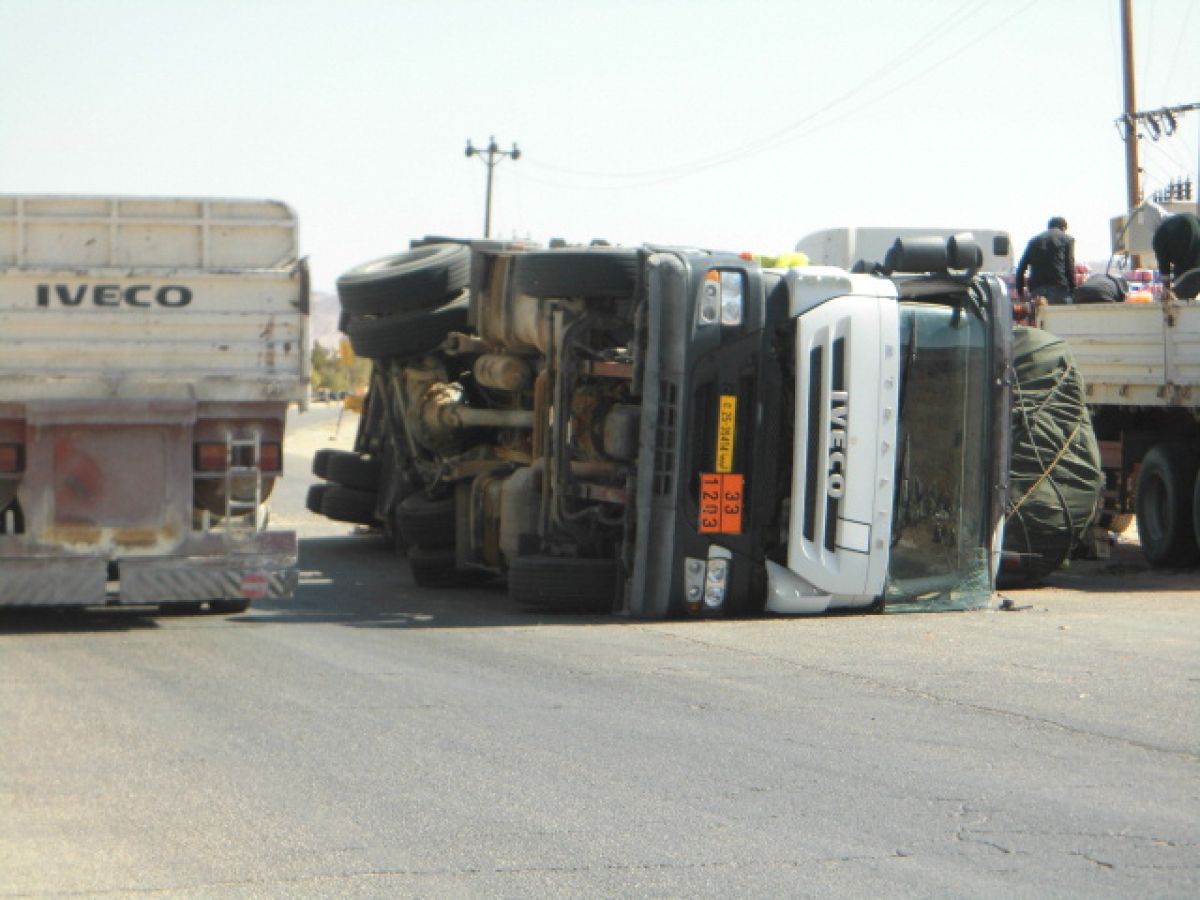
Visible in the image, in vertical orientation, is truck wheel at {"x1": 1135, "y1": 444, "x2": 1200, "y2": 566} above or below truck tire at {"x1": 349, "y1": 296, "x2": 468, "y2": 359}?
below

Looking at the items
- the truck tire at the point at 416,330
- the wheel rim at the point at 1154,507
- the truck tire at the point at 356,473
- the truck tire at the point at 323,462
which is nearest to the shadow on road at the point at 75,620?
the truck tire at the point at 416,330

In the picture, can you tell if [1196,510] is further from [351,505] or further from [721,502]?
[351,505]

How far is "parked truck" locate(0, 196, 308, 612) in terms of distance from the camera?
1054cm

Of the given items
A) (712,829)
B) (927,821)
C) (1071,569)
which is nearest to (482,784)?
(712,829)

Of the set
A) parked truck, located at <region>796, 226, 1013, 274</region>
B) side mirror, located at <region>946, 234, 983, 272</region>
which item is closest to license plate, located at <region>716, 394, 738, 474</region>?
side mirror, located at <region>946, 234, 983, 272</region>

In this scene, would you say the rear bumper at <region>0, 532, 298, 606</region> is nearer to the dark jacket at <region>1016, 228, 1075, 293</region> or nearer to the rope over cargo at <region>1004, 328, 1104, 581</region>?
the rope over cargo at <region>1004, 328, 1104, 581</region>

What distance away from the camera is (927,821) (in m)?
6.10

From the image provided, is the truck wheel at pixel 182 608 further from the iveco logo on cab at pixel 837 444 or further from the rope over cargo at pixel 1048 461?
the rope over cargo at pixel 1048 461

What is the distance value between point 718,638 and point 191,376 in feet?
11.3

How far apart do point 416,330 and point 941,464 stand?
14.9ft

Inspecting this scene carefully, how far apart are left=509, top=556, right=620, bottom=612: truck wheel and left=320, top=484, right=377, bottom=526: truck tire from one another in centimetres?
523

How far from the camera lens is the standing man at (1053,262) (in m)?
17.4

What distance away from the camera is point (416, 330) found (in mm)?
14383

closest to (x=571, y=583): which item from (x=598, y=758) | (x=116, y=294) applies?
(x=116, y=294)
